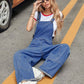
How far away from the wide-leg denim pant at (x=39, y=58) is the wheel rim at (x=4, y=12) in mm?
1426

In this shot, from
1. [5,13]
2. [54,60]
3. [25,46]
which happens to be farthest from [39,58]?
[5,13]

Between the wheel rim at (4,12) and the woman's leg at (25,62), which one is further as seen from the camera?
the wheel rim at (4,12)

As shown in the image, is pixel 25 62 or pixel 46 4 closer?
pixel 25 62

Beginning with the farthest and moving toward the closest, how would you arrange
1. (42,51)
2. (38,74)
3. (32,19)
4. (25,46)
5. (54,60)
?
(25,46) < (32,19) < (42,51) < (54,60) < (38,74)

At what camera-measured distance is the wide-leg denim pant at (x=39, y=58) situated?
307cm

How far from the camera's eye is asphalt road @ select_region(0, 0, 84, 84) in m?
3.34

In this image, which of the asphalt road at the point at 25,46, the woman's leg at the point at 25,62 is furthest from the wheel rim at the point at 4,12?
the woman's leg at the point at 25,62

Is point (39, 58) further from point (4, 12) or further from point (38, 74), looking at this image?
point (4, 12)

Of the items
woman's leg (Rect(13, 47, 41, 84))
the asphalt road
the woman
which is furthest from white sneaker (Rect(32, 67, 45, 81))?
the asphalt road

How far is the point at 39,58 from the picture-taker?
356cm

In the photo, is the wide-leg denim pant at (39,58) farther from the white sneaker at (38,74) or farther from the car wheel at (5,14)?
the car wheel at (5,14)

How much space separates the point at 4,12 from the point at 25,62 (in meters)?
1.96

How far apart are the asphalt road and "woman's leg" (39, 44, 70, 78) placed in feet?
0.53

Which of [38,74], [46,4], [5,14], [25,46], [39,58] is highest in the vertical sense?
[46,4]
